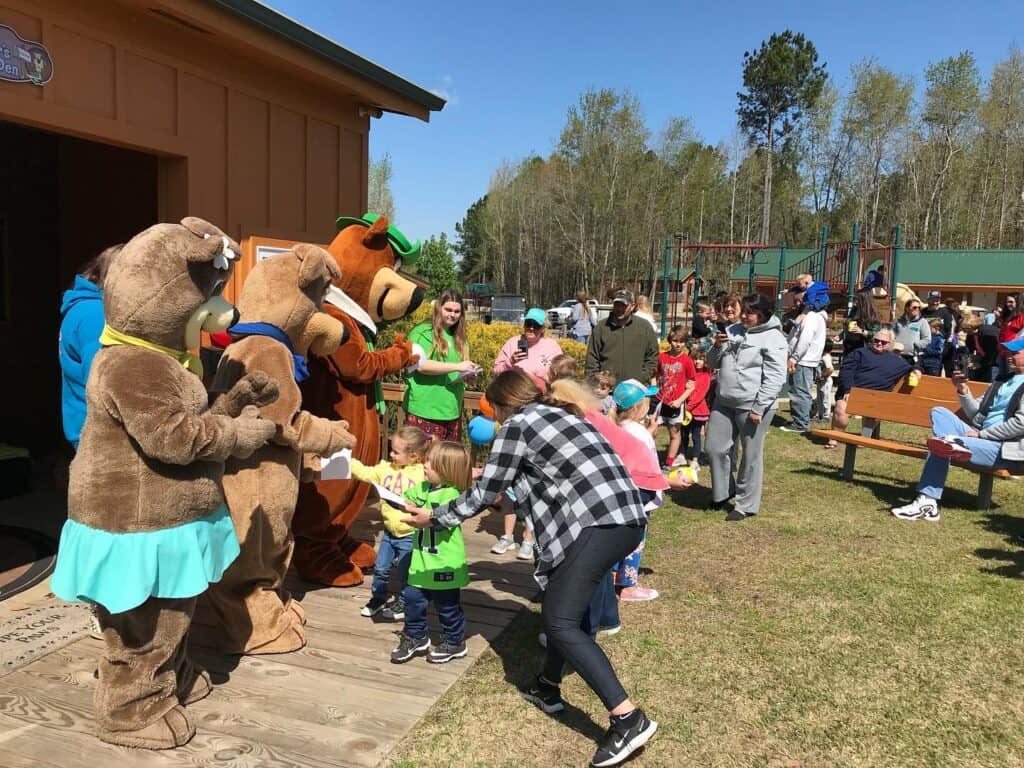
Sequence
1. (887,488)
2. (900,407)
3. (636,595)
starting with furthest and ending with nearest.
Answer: (900,407) < (887,488) < (636,595)

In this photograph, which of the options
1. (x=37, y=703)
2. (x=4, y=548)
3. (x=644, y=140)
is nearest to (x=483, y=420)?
(x=37, y=703)

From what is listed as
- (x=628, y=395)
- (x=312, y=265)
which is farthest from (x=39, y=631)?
(x=628, y=395)

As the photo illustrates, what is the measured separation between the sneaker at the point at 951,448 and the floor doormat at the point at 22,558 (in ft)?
21.1

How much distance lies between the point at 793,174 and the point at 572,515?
4700cm

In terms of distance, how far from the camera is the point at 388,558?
3.94m

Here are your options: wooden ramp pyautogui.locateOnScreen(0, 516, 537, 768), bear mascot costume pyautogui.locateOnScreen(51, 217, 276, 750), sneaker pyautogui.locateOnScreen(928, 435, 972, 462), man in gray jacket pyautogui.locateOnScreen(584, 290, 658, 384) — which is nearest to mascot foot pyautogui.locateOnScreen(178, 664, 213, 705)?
wooden ramp pyautogui.locateOnScreen(0, 516, 537, 768)

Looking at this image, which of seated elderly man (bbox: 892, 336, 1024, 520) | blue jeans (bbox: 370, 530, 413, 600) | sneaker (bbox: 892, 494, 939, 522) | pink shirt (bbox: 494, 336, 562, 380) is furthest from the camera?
sneaker (bbox: 892, 494, 939, 522)

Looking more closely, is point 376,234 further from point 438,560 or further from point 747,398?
point 747,398

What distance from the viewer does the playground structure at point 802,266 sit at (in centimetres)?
1453

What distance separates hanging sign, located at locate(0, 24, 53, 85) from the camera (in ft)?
11.9

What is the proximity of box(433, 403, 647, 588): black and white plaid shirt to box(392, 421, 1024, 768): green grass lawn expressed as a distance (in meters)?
0.78

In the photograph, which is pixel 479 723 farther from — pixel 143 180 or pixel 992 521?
pixel 143 180

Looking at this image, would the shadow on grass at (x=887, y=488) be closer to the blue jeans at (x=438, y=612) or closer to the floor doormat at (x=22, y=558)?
the blue jeans at (x=438, y=612)

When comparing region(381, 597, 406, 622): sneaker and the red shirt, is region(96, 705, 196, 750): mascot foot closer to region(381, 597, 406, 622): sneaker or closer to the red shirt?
region(381, 597, 406, 622): sneaker
